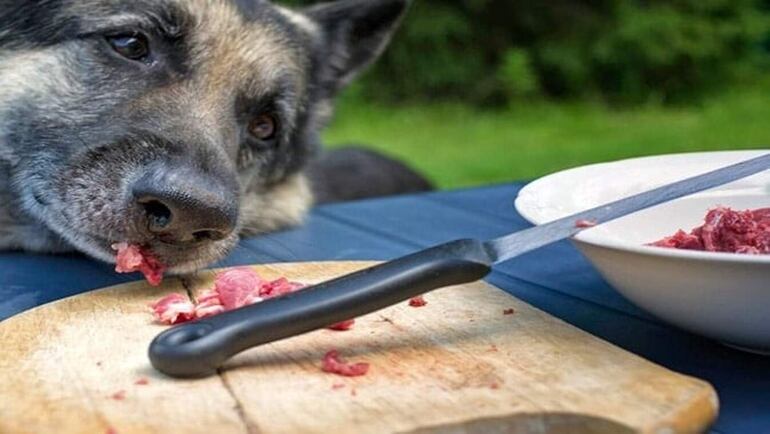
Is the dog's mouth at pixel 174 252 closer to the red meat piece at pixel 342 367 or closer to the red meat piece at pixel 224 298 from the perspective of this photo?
the red meat piece at pixel 224 298

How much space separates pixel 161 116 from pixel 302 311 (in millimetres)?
1035

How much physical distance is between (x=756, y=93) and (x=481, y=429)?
8.74 metres

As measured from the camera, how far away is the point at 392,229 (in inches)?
97.9

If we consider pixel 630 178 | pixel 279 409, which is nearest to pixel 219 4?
pixel 630 178

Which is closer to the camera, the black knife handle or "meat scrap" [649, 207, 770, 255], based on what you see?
the black knife handle

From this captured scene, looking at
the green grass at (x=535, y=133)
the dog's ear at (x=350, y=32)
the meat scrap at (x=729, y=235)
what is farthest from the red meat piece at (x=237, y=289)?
the green grass at (x=535, y=133)

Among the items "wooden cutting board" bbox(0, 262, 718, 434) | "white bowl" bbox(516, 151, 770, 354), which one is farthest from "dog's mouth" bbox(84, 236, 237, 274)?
"white bowl" bbox(516, 151, 770, 354)

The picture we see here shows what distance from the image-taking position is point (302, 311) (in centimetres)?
128

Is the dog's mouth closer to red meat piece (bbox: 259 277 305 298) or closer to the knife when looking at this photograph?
red meat piece (bbox: 259 277 305 298)

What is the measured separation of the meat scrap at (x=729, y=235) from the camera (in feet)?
4.80

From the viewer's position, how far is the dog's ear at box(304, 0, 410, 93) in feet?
10.3

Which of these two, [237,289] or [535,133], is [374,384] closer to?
[237,289]

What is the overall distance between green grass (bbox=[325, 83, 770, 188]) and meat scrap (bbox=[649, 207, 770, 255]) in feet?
17.1

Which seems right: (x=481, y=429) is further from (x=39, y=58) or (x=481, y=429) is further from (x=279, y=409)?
(x=39, y=58)
